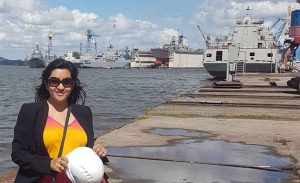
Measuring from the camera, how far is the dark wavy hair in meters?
3.48

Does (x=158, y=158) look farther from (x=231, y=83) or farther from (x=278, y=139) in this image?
(x=231, y=83)

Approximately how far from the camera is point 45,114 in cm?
336

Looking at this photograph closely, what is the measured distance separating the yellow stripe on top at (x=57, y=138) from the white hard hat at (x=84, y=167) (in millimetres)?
246

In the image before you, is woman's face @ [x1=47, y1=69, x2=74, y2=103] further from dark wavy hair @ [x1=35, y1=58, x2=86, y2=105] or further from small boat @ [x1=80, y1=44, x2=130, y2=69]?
small boat @ [x1=80, y1=44, x2=130, y2=69]

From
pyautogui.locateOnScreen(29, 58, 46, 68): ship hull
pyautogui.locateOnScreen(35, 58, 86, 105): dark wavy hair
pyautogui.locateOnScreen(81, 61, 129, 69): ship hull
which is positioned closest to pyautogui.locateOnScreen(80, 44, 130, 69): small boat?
pyautogui.locateOnScreen(81, 61, 129, 69): ship hull

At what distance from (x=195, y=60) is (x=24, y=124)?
587 feet

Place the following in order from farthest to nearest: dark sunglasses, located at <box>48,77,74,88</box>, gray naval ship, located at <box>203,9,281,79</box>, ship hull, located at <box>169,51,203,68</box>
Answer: ship hull, located at <box>169,51,203,68</box>, gray naval ship, located at <box>203,9,281,79</box>, dark sunglasses, located at <box>48,77,74,88</box>

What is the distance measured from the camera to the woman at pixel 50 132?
323 centimetres

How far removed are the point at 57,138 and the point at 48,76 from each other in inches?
18.6

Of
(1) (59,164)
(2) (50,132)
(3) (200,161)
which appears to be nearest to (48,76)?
(2) (50,132)

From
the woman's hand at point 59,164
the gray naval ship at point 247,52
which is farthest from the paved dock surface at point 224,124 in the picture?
the gray naval ship at point 247,52

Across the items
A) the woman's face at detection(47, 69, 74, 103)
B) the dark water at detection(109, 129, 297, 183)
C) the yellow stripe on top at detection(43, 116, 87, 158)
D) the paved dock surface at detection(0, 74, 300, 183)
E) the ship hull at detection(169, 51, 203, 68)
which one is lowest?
the dark water at detection(109, 129, 297, 183)

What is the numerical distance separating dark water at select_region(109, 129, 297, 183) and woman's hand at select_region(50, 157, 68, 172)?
4.06 m

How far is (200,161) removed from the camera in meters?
8.66
